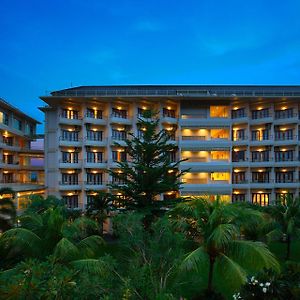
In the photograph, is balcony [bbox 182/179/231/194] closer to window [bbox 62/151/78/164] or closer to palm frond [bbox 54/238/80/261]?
window [bbox 62/151/78/164]

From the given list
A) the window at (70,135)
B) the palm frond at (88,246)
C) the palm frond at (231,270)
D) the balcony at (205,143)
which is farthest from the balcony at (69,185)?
the palm frond at (231,270)

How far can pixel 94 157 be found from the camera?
1251 inches

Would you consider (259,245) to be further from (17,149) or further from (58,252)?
(17,149)

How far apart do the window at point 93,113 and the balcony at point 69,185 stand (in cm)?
716

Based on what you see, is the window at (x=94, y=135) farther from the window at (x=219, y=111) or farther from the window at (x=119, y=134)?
the window at (x=219, y=111)

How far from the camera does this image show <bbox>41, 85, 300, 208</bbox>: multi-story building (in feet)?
101

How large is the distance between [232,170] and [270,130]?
19.8ft

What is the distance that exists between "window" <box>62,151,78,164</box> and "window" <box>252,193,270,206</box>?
65.1ft

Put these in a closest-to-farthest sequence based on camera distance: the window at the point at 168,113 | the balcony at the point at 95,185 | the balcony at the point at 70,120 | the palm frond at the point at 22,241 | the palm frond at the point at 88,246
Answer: the palm frond at the point at 22,241 → the palm frond at the point at 88,246 → the balcony at the point at 70,120 → the balcony at the point at 95,185 → the window at the point at 168,113

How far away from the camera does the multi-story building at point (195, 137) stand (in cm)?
3080

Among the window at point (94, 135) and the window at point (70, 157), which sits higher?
the window at point (94, 135)

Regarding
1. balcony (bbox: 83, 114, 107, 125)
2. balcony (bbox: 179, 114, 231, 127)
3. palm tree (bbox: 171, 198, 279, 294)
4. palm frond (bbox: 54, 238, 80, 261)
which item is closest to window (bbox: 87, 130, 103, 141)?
balcony (bbox: 83, 114, 107, 125)

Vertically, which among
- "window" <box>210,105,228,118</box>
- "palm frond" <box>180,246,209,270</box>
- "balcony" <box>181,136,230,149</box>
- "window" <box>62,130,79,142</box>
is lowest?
"palm frond" <box>180,246,209,270</box>

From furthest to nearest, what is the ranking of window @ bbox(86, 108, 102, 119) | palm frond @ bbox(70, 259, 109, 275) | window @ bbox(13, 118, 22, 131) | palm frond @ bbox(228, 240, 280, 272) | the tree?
window @ bbox(13, 118, 22, 131) < window @ bbox(86, 108, 102, 119) < the tree < palm frond @ bbox(228, 240, 280, 272) < palm frond @ bbox(70, 259, 109, 275)
